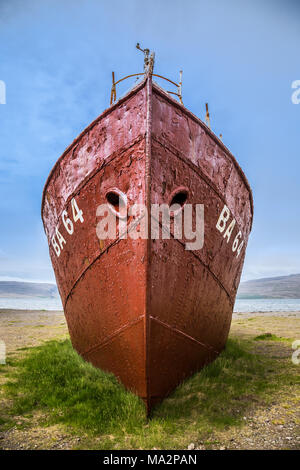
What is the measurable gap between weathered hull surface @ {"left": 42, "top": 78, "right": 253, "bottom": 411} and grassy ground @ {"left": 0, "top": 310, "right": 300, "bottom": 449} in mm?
202

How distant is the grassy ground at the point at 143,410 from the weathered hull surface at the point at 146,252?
0.20m

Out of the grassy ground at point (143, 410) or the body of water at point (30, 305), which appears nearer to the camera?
the grassy ground at point (143, 410)

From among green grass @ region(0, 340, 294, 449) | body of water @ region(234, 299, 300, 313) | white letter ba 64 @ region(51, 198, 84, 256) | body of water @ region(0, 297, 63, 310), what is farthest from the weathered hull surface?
body of water @ region(0, 297, 63, 310)

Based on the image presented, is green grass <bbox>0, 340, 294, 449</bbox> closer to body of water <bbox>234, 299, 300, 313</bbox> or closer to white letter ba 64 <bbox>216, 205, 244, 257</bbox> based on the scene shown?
white letter ba 64 <bbox>216, 205, 244, 257</bbox>

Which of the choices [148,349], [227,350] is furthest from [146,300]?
[227,350]

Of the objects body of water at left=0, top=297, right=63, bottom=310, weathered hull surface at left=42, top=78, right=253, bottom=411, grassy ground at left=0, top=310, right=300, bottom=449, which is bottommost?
body of water at left=0, top=297, right=63, bottom=310

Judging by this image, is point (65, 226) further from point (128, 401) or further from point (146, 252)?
point (128, 401)

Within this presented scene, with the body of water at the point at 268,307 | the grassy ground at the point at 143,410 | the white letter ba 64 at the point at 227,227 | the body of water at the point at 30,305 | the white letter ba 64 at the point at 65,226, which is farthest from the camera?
the body of water at the point at 30,305

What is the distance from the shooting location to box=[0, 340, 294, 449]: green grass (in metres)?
2.38

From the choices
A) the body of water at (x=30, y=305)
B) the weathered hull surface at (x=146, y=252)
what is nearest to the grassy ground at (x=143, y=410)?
the weathered hull surface at (x=146, y=252)

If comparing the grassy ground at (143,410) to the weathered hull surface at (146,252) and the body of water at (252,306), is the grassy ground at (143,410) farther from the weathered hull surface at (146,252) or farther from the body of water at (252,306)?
the body of water at (252,306)

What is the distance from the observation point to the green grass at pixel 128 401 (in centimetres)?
238

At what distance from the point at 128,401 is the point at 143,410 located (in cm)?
17

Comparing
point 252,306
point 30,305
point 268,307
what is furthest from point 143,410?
point 30,305
